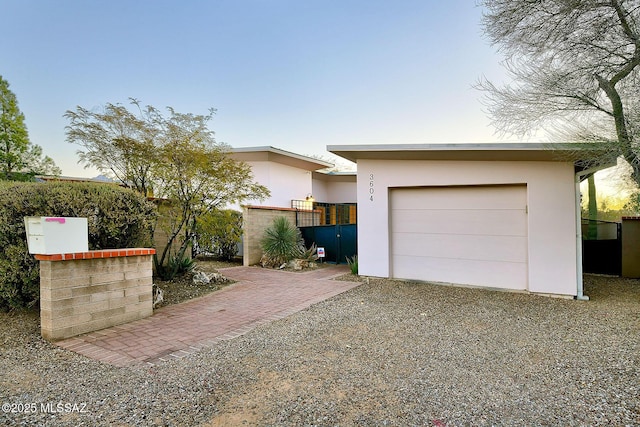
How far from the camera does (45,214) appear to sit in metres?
4.64

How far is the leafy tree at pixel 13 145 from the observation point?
1079 cm

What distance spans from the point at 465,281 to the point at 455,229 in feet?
3.78

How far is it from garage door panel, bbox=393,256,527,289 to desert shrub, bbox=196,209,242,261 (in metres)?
4.27

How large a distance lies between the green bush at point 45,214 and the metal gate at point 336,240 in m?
6.14

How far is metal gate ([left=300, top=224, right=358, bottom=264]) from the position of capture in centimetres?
1030

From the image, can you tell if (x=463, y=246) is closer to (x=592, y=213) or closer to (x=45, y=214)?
(x=45, y=214)

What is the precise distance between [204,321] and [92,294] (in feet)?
4.82

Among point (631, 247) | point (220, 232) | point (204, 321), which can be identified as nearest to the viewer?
point (204, 321)

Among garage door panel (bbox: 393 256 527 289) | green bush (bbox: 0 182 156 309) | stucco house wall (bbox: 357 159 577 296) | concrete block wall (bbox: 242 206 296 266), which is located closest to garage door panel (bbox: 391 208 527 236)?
stucco house wall (bbox: 357 159 577 296)

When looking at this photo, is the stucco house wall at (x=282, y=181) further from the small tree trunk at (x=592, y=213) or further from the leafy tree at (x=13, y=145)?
the small tree trunk at (x=592, y=213)

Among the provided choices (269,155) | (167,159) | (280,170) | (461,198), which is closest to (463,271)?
(461,198)

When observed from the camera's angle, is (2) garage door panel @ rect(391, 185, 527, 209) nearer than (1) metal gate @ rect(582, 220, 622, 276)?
Yes

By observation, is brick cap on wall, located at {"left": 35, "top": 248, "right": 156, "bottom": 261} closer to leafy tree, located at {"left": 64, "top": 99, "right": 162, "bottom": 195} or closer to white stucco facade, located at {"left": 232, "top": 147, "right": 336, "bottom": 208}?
leafy tree, located at {"left": 64, "top": 99, "right": 162, "bottom": 195}

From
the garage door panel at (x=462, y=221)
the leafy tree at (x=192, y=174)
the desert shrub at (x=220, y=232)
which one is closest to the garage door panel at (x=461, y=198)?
the garage door panel at (x=462, y=221)
